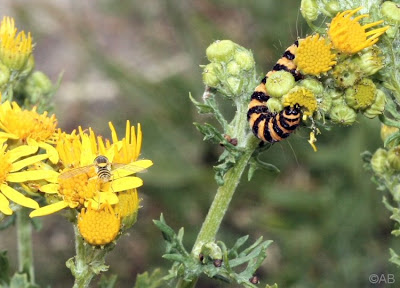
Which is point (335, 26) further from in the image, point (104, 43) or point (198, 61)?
point (104, 43)

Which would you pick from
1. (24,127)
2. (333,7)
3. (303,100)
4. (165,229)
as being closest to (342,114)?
(303,100)

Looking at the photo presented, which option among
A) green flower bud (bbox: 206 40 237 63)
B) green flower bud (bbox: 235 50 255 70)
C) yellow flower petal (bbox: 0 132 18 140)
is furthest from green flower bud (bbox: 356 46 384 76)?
yellow flower petal (bbox: 0 132 18 140)

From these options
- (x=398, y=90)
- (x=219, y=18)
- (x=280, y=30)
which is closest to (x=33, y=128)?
(x=398, y=90)

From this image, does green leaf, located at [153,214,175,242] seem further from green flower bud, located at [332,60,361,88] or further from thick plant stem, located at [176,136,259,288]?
green flower bud, located at [332,60,361,88]

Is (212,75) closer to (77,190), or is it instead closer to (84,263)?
(77,190)

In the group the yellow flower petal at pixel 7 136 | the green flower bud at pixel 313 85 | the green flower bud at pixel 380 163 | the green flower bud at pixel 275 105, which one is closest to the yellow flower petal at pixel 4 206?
the yellow flower petal at pixel 7 136

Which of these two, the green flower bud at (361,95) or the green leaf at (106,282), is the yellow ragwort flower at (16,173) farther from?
the green flower bud at (361,95)
